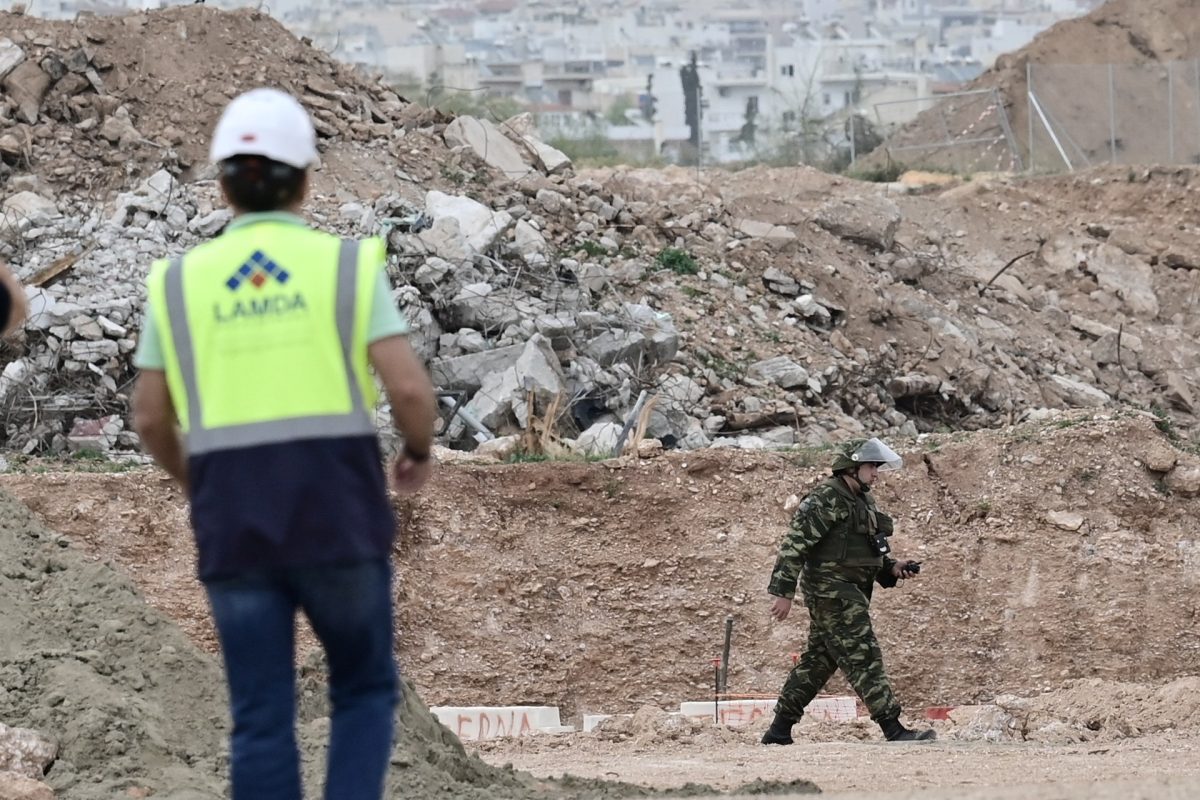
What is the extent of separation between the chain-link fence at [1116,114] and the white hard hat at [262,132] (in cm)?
2952

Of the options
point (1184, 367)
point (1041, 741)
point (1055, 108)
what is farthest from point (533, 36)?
point (1041, 741)

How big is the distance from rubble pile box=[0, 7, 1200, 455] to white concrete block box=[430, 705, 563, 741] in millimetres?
3067

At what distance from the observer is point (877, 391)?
746 inches

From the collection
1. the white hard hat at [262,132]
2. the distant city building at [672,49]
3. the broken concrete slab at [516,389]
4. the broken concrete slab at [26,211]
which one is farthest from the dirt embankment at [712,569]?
the distant city building at [672,49]

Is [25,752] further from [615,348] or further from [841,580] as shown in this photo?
[615,348]

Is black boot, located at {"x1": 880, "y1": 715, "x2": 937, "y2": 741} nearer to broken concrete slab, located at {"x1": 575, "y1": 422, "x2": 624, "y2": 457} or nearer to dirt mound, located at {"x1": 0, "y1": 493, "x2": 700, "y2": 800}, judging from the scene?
dirt mound, located at {"x1": 0, "y1": 493, "x2": 700, "y2": 800}

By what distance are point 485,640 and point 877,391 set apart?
23.2ft

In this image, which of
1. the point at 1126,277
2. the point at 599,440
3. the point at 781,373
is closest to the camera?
the point at 599,440

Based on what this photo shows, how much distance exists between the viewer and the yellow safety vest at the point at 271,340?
3.99 meters

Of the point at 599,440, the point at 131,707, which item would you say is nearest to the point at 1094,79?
the point at 599,440

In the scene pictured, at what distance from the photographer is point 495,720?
37.5 feet

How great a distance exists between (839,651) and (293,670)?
6250 mm

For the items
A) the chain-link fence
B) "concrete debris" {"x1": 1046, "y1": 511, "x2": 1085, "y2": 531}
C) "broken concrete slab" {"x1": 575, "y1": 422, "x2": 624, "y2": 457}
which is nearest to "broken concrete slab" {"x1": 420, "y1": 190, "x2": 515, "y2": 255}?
"broken concrete slab" {"x1": 575, "y1": 422, "x2": 624, "y2": 457}

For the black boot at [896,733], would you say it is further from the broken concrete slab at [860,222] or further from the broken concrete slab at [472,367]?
the broken concrete slab at [860,222]
